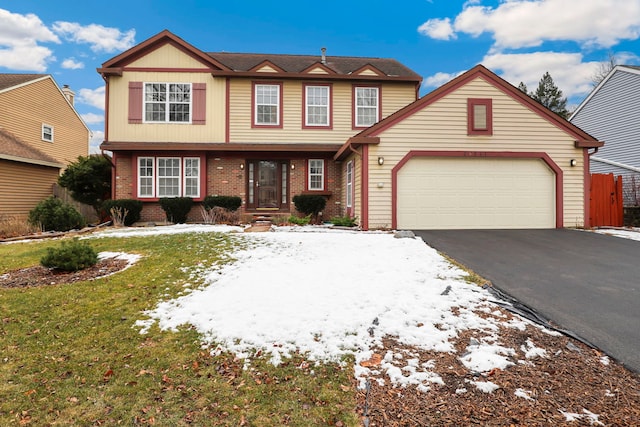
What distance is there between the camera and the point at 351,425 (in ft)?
7.56

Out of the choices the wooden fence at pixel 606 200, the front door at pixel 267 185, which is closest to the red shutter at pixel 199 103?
the front door at pixel 267 185

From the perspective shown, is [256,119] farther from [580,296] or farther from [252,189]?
[580,296]

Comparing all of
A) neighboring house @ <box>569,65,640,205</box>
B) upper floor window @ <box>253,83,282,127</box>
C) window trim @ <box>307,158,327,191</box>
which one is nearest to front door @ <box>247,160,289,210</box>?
window trim @ <box>307,158,327,191</box>

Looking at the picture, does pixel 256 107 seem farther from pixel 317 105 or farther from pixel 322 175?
pixel 322 175

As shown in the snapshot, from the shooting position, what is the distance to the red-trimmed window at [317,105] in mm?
13992

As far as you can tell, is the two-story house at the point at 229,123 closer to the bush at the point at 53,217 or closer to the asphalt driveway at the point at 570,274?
the bush at the point at 53,217

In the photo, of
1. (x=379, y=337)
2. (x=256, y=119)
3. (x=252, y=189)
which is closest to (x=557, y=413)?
(x=379, y=337)

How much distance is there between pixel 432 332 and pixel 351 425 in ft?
4.92

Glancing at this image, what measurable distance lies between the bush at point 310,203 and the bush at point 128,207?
583cm

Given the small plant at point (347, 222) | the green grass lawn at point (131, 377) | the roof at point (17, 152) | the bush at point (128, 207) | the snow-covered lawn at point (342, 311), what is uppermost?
the roof at point (17, 152)

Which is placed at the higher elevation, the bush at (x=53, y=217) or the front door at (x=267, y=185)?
the front door at (x=267, y=185)

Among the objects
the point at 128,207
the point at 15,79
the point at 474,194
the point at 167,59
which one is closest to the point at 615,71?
the point at 474,194

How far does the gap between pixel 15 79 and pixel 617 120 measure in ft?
101

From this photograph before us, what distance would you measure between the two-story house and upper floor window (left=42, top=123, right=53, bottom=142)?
8289mm
